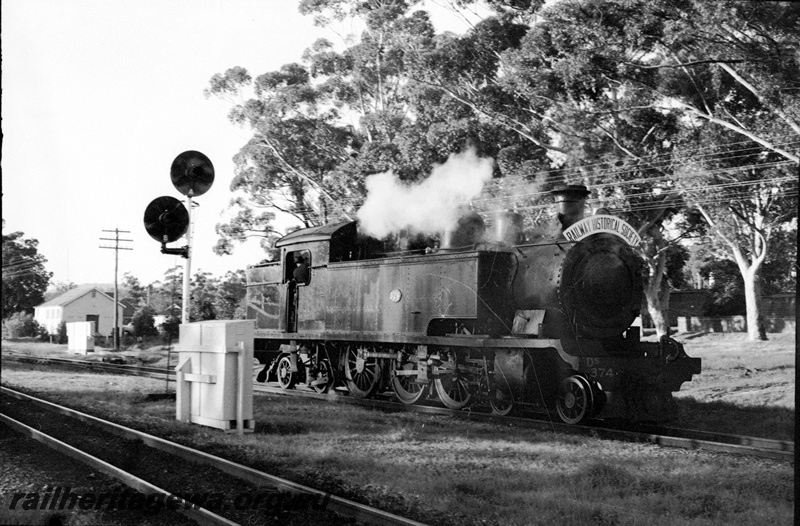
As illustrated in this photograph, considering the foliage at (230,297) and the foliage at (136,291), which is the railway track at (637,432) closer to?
the foliage at (230,297)

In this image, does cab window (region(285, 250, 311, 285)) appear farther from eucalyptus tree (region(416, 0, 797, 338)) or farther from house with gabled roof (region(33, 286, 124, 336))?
house with gabled roof (region(33, 286, 124, 336))

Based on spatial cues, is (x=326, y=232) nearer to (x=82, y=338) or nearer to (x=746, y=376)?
(x=746, y=376)

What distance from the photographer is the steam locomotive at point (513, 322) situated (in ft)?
35.6

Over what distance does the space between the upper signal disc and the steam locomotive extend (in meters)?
3.49

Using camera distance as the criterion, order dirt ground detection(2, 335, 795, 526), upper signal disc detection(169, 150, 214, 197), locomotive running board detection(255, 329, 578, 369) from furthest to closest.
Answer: locomotive running board detection(255, 329, 578, 369)
upper signal disc detection(169, 150, 214, 197)
dirt ground detection(2, 335, 795, 526)

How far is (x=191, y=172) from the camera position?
1052 cm

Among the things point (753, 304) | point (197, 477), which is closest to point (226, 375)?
point (197, 477)

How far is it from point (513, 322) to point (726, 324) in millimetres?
32775

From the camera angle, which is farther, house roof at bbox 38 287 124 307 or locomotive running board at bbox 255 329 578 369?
house roof at bbox 38 287 124 307

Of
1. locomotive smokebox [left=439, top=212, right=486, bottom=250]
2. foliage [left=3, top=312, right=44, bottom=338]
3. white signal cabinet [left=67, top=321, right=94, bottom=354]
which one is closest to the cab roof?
locomotive smokebox [left=439, top=212, right=486, bottom=250]

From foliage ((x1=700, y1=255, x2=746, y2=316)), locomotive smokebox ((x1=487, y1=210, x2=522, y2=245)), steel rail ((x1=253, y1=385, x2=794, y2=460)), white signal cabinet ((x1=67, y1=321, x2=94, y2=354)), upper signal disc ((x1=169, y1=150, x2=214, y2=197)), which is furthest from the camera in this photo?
foliage ((x1=700, y1=255, x2=746, y2=316))

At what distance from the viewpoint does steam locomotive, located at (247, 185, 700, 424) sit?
10.8 metres

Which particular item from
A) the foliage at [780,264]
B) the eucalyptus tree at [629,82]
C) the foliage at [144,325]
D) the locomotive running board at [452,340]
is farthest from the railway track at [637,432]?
the foliage at [144,325]

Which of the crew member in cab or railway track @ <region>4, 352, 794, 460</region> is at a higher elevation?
the crew member in cab
